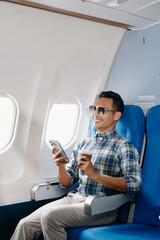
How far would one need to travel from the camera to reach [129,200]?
312 cm

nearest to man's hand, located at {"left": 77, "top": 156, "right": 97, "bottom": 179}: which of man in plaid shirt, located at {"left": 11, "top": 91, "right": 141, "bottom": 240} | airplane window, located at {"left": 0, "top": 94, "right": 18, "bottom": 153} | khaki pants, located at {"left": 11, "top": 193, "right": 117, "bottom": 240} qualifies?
man in plaid shirt, located at {"left": 11, "top": 91, "right": 141, "bottom": 240}

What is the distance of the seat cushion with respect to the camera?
2619 mm

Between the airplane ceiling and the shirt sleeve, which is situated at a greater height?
the airplane ceiling

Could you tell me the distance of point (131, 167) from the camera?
118 inches

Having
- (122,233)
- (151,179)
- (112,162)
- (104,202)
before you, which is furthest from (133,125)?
(122,233)

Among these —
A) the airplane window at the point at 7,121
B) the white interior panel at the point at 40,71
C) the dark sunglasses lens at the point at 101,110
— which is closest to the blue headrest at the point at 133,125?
the dark sunglasses lens at the point at 101,110

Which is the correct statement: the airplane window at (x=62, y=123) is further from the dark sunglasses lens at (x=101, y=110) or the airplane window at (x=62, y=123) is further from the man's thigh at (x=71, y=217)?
the man's thigh at (x=71, y=217)

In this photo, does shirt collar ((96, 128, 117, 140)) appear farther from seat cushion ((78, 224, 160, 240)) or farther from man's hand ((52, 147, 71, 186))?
seat cushion ((78, 224, 160, 240))

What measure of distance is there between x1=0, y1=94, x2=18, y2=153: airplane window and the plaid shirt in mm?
930

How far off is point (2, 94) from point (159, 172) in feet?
5.89

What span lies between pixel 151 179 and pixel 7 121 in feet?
5.81

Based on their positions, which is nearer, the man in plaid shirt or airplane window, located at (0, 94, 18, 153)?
the man in plaid shirt

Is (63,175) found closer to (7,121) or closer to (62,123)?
(7,121)

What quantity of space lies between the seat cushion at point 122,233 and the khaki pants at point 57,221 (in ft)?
0.49
